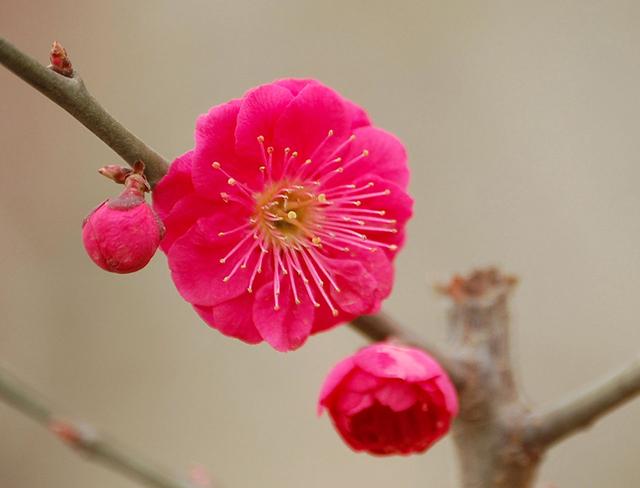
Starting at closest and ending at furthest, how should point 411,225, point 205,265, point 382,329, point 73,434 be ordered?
point 205,265
point 382,329
point 73,434
point 411,225

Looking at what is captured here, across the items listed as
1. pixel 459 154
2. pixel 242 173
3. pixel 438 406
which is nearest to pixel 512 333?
pixel 438 406

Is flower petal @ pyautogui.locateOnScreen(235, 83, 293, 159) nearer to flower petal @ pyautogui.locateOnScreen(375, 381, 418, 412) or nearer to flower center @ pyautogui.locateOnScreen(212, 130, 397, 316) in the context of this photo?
flower center @ pyautogui.locateOnScreen(212, 130, 397, 316)

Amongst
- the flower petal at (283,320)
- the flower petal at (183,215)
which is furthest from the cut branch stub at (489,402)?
the flower petal at (183,215)

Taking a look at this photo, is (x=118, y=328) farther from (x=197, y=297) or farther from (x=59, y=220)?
(x=197, y=297)

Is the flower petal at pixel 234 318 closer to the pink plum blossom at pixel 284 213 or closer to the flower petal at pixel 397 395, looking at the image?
the pink plum blossom at pixel 284 213

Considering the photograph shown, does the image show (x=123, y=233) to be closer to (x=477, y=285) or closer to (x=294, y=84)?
(x=294, y=84)

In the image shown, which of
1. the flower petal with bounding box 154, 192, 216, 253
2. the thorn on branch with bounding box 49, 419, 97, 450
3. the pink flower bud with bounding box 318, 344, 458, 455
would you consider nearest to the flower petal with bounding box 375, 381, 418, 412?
the pink flower bud with bounding box 318, 344, 458, 455

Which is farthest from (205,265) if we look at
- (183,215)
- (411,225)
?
(411,225)
